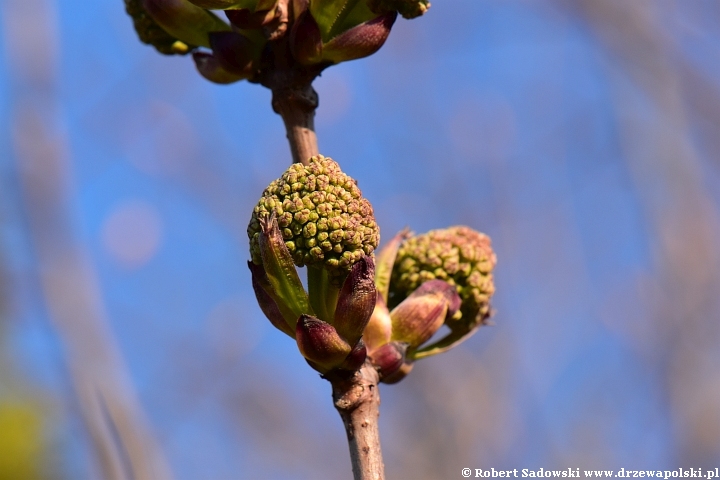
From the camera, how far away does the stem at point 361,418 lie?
1039 millimetres

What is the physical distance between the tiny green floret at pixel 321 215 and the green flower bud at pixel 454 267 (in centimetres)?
36

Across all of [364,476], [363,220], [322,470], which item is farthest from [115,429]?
[322,470]

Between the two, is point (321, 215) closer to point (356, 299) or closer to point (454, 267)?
point (356, 299)

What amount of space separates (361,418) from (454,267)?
39 cm

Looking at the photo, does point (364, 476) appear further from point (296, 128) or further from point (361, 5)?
point (361, 5)

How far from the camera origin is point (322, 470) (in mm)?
6543

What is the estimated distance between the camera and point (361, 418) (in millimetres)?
1099

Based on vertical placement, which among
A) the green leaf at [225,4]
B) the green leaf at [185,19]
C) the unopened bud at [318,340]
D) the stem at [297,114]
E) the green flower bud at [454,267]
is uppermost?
the green leaf at [185,19]

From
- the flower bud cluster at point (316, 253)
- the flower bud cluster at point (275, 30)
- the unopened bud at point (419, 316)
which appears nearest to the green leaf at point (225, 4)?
the flower bud cluster at point (275, 30)

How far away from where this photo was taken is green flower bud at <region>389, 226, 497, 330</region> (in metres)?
1.38

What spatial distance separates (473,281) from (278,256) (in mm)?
507

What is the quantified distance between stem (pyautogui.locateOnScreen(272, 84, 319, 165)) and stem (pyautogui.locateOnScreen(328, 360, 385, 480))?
37 cm

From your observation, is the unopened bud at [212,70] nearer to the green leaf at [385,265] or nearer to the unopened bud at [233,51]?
the unopened bud at [233,51]

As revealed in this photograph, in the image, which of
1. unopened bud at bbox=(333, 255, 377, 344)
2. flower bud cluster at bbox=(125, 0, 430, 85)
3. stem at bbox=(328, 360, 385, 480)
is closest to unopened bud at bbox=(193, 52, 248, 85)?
flower bud cluster at bbox=(125, 0, 430, 85)
